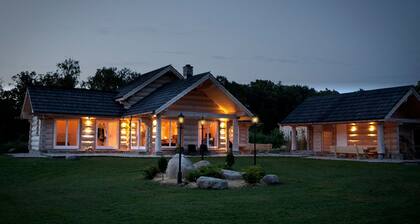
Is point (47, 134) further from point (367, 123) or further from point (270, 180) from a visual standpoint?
point (367, 123)

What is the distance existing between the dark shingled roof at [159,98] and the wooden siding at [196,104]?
1020mm

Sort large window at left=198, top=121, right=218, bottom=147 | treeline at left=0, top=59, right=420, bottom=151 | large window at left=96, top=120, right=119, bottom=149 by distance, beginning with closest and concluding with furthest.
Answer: large window at left=96, top=120, right=119, bottom=149, large window at left=198, top=121, right=218, bottom=147, treeline at left=0, top=59, right=420, bottom=151

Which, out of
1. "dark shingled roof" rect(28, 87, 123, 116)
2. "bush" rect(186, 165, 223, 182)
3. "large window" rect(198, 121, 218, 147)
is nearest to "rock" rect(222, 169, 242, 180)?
"bush" rect(186, 165, 223, 182)

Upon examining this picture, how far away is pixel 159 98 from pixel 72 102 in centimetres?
590

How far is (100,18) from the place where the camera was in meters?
24.8

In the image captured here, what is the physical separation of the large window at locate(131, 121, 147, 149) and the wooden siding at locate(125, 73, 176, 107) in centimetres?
190

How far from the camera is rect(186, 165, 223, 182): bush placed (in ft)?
48.9

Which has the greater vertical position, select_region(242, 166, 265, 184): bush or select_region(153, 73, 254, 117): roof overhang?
select_region(153, 73, 254, 117): roof overhang

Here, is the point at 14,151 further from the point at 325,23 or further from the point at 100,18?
the point at 325,23

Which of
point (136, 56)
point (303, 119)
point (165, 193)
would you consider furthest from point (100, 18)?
point (303, 119)

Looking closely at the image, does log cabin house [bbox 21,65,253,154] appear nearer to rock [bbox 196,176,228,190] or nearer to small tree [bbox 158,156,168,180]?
small tree [bbox 158,156,168,180]

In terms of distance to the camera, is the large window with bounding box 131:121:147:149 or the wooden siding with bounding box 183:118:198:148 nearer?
the large window with bounding box 131:121:147:149

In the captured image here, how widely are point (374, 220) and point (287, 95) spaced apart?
61.7 metres

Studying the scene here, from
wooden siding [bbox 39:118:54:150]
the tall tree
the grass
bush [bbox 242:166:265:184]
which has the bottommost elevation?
the grass
